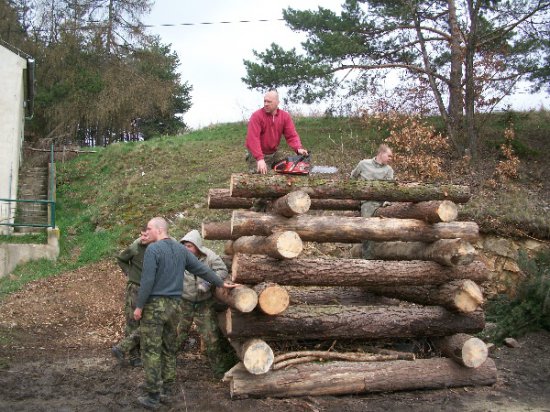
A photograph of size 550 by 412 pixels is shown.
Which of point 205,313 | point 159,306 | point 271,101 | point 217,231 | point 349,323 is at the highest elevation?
point 271,101

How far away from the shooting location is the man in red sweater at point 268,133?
8.20 metres

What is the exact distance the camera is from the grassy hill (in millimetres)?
14055

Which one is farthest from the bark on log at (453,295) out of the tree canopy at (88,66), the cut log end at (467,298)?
the tree canopy at (88,66)

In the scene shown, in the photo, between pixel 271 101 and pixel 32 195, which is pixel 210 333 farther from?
pixel 32 195

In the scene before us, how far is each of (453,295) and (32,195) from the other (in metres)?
17.3

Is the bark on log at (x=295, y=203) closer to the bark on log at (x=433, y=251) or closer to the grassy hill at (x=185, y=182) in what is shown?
the bark on log at (x=433, y=251)

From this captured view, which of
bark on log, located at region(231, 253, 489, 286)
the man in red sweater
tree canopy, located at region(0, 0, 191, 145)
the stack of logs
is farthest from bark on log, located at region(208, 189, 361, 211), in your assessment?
tree canopy, located at region(0, 0, 191, 145)

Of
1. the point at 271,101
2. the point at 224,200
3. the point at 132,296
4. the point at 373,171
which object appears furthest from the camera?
the point at 373,171

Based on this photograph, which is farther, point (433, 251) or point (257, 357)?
point (433, 251)

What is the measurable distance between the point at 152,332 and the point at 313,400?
1.88 metres

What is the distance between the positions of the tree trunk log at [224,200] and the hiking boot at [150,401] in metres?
3.06

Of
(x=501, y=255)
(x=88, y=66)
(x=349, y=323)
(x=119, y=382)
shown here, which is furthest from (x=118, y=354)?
(x=88, y=66)

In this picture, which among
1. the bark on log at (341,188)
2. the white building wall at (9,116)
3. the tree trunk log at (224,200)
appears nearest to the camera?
the bark on log at (341,188)

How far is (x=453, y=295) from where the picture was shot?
7.16m
